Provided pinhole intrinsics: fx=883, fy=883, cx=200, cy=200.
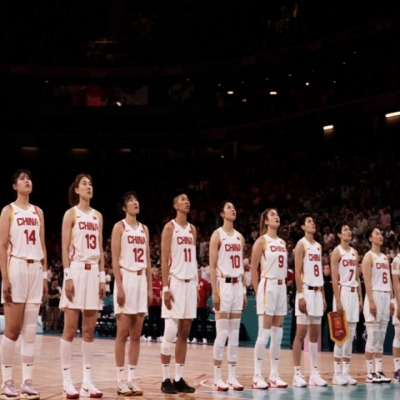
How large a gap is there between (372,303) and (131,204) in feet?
13.9

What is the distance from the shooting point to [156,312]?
2300 centimetres

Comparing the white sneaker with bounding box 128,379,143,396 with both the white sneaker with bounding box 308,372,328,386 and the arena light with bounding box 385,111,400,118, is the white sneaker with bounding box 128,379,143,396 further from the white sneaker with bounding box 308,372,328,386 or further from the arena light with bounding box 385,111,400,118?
the arena light with bounding box 385,111,400,118

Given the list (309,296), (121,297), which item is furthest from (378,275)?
(121,297)

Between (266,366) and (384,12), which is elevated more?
(384,12)

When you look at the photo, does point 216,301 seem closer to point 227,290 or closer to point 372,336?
point 227,290

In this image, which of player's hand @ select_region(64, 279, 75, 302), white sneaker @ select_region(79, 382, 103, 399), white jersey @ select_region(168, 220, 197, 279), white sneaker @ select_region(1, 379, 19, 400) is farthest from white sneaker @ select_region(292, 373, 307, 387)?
white sneaker @ select_region(1, 379, 19, 400)

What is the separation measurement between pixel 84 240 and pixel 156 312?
1307 cm

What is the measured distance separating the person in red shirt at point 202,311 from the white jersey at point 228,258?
9.69m

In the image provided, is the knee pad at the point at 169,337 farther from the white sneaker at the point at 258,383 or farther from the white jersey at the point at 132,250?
the white sneaker at the point at 258,383

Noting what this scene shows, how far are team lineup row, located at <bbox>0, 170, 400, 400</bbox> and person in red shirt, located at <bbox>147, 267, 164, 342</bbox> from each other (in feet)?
31.7

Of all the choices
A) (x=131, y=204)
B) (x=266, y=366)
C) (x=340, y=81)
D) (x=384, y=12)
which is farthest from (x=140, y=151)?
(x=131, y=204)

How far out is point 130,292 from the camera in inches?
414

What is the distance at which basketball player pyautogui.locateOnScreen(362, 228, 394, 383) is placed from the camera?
12891mm

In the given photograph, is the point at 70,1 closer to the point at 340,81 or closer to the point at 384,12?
the point at 340,81
